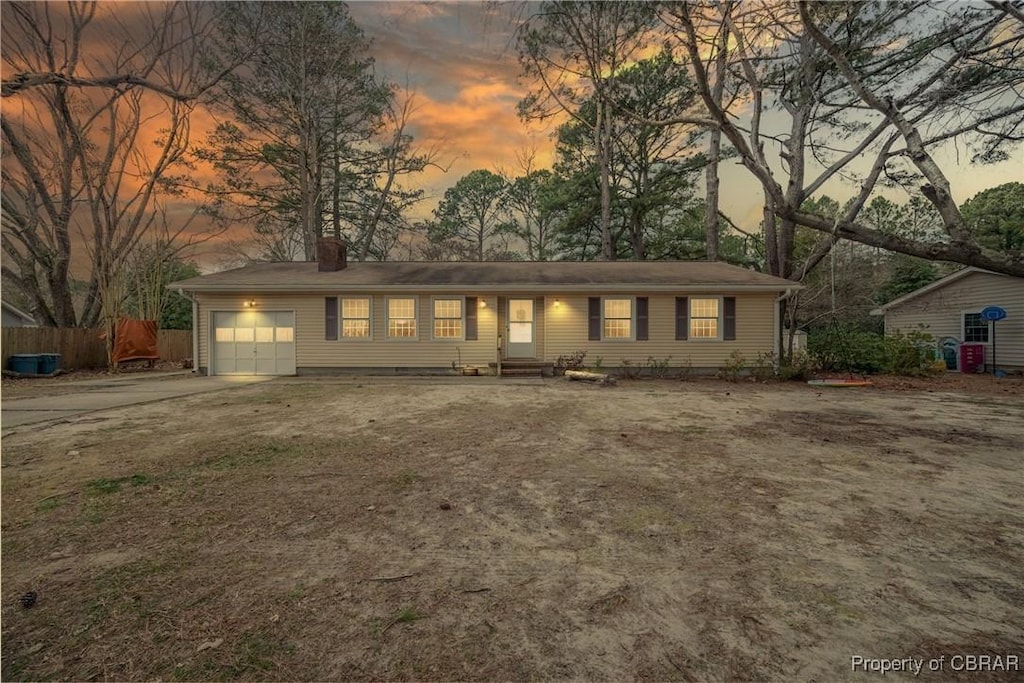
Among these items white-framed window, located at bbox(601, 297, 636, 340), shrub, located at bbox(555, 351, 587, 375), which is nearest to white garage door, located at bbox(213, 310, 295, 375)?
→ shrub, located at bbox(555, 351, 587, 375)

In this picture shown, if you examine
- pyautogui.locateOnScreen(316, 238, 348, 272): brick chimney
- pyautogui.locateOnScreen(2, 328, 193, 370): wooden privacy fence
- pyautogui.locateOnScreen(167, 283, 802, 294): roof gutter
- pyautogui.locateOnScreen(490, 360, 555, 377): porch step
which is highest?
pyautogui.locateOnScreen(316, 238, 348, 272): brick chimney

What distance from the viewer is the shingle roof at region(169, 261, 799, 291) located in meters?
12.8

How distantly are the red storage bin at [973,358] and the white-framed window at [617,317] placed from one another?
1345cm

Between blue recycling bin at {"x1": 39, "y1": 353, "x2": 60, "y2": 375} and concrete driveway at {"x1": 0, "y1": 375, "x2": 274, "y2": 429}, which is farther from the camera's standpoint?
blue recycling bin at {"x1": 39, "y1": 353, "x2": 60, "y2": 375}

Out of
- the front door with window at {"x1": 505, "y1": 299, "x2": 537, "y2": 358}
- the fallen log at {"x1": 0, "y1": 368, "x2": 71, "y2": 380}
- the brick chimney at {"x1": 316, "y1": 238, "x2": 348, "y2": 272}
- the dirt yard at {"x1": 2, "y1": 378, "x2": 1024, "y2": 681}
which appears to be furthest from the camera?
the brick chimney at {"x1": 316, "y1": 238, "x2": 348, "y2": 272}

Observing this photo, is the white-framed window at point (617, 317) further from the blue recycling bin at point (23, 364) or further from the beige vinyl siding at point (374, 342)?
the blue recycling bin at point (23, 364)

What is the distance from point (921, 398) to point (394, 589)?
1195 cm

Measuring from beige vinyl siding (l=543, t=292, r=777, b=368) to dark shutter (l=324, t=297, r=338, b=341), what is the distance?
6908 millimetres

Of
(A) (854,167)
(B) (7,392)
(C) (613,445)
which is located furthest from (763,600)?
(A) (854,167)

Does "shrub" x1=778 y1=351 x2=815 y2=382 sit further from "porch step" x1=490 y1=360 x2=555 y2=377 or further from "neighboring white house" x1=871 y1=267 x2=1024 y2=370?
"porch step" x1=490 y1=360 x2=555 y2=377

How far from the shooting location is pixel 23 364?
1242 cm

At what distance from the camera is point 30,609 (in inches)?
80.5

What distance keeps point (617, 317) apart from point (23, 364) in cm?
1845

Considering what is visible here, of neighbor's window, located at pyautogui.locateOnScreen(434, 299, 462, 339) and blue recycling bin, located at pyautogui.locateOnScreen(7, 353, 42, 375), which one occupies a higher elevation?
neighbor's window, located at pyautogui.locateOnScreen(434, 299, 462, 339)
